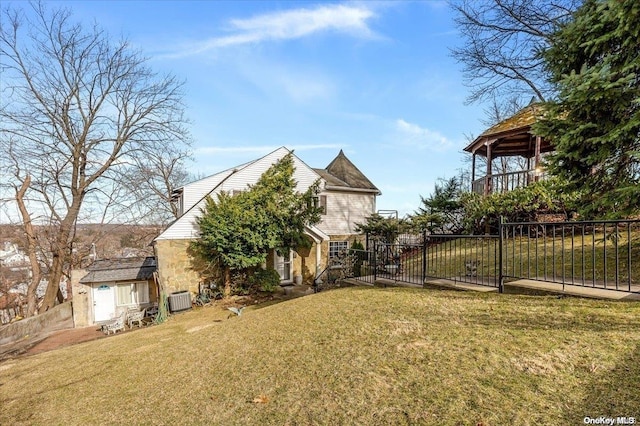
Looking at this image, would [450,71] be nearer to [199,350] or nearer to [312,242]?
[312,242]

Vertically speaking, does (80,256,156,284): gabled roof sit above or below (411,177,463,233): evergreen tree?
below

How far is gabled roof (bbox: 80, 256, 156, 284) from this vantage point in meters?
15.0

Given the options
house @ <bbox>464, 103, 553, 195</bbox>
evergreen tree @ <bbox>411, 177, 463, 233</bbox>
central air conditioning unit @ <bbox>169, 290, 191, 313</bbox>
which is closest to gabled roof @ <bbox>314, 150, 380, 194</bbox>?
evergreen tree @ <bbox>411, 177, 463, 233</bbox>

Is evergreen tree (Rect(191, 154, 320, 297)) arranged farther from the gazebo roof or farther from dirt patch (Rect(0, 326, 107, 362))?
the gazebo roof

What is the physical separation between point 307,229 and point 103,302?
1102cm

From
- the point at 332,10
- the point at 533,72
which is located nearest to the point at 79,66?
the point at 332,10

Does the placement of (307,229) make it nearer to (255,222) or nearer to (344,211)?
(255,222)

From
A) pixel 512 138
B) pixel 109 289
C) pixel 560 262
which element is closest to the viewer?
pixel 560 262

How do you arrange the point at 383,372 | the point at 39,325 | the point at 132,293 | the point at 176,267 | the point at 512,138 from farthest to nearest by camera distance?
the point at 132,293 → the point at 39,325 → the point at 176,267 → the point at 512,138 → the point at 383,372

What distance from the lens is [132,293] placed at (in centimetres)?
1603

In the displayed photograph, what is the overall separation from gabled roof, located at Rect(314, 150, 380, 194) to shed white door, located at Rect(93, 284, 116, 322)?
13174 mm

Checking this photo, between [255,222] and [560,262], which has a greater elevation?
[255,222]

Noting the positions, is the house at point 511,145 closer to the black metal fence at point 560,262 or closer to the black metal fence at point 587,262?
the black metal fence at point 560,262

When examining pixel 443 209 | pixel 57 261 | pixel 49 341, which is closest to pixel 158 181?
pixel 57 261
